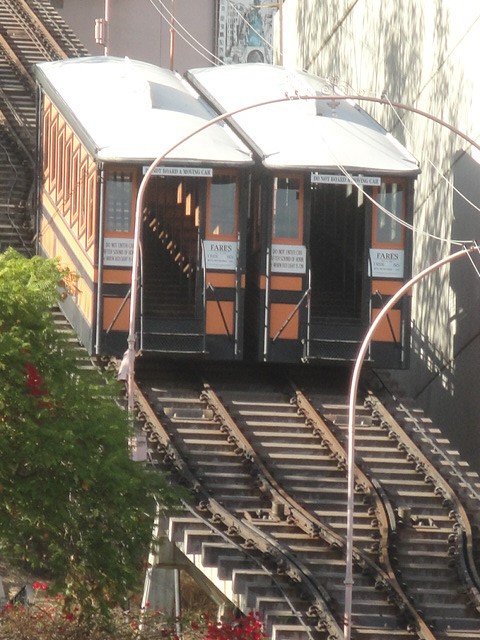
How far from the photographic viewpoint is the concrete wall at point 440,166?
31531 mm

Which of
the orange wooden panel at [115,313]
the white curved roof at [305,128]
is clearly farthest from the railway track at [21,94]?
the orange wooden panel at [115,313]

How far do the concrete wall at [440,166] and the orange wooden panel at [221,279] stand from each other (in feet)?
16.2

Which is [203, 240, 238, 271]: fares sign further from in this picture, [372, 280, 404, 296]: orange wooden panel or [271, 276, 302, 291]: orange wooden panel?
[372, 280, 404, 296]: orange wooden panel

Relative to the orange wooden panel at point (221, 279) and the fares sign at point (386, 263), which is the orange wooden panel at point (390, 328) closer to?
the fares sign at point (386, 263)

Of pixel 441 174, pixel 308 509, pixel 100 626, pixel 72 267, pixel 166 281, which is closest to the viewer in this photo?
pixel 100 626

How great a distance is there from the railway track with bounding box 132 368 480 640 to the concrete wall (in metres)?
4.00

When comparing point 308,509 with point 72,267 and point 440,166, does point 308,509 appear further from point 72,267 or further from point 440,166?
point 440,166

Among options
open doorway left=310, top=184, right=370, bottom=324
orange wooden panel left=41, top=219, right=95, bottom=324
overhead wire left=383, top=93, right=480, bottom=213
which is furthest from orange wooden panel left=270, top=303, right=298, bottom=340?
overhead wire left=383, top=93, right=480, bottom=213

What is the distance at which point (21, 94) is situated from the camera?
135 feet

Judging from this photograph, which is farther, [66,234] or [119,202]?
[66,234]

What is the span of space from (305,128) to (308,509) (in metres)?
7.59

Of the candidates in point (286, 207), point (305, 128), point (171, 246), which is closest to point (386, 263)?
point (286, 207)

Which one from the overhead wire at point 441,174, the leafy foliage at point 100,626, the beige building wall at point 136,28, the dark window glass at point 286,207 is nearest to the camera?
the leafy foliage at point 100,626

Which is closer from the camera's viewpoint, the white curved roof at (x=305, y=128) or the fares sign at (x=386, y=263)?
A: the white curved roof at (x=305, y=128)
